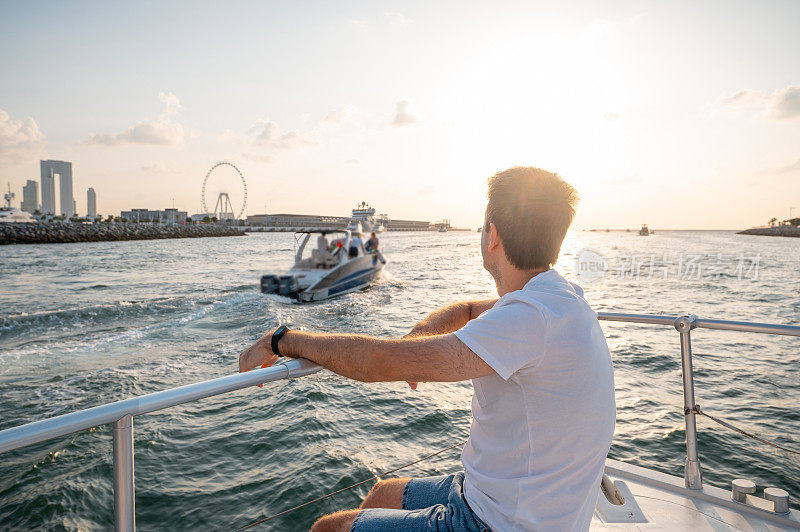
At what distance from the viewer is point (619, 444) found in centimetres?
626

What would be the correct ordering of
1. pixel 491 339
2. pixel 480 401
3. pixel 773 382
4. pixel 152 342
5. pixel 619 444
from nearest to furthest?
1. pixel 491 339
2. pixel 480 401
3. pixel 619 444
4. pixel 773 382
5. pixel 152 342

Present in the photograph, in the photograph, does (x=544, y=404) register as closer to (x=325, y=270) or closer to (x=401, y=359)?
(x=401, y=359)

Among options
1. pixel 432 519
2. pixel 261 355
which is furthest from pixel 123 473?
pixel 432 519

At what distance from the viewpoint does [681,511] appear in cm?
254

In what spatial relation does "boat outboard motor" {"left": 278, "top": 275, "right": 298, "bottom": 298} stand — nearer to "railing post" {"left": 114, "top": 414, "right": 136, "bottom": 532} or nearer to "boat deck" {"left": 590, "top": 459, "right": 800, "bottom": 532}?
"boat deck" {"left": 590, "top": 459, "right": 800, "bottom": 532}

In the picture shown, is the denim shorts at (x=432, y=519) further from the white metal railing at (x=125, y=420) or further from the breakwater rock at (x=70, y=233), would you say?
the breakwater rock at (x=70, y=233)

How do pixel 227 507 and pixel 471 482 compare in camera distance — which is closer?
pixel 471 482

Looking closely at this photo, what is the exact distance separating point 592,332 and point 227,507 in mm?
4621

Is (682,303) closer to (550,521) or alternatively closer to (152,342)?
(152,342)

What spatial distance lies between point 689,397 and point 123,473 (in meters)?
2.67

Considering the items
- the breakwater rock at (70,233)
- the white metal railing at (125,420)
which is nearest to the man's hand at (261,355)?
the white metal railing at (125,420)

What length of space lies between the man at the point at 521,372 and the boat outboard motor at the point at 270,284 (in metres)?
15.4

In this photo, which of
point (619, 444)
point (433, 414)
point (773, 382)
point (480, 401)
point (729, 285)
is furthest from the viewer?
point (729, 285)

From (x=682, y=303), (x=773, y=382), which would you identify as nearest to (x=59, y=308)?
(x=773, y=382)
